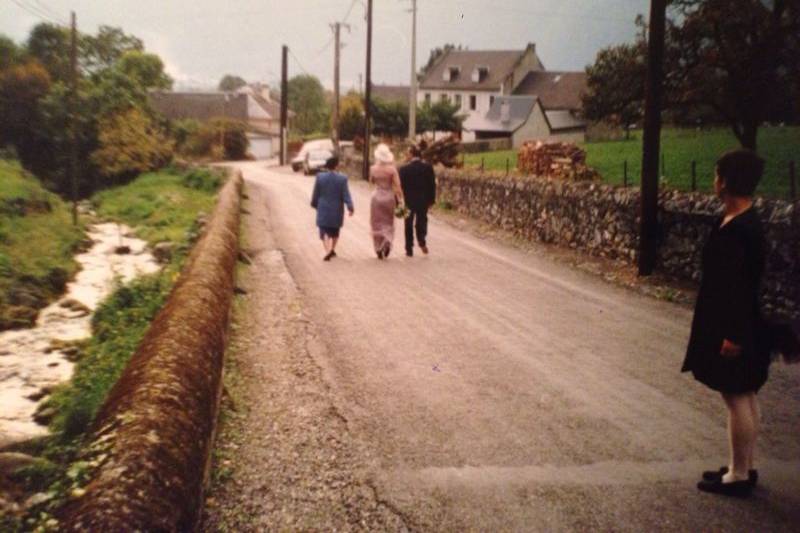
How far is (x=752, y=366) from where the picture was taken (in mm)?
3990

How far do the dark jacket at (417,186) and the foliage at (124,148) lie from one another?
89.9 ft

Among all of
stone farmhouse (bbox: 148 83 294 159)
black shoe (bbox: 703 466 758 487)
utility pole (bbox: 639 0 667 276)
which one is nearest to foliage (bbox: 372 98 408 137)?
stone farmhouse (bbox: 148 83 294 159)

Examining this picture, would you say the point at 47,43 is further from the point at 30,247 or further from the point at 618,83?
the point at 618,83

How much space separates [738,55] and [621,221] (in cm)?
1564

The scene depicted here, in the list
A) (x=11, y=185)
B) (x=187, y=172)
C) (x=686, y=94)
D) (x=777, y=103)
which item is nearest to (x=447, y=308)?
(x=686, y=94)

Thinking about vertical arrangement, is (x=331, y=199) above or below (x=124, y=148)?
below

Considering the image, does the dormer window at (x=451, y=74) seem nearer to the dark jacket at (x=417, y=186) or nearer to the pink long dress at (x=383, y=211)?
the dark jacket at (x=417, y=186)

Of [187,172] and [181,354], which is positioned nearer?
[181,354]

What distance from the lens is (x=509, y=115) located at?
61.4 meters

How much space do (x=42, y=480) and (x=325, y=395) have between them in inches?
80.1

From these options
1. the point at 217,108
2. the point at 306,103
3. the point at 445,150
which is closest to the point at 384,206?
the point at 445,150

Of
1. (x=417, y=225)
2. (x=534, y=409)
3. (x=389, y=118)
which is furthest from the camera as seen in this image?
(x=389, y=118)

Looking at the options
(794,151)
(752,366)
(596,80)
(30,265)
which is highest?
(596,80)

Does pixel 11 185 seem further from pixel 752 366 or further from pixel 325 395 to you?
pixel 752 366
